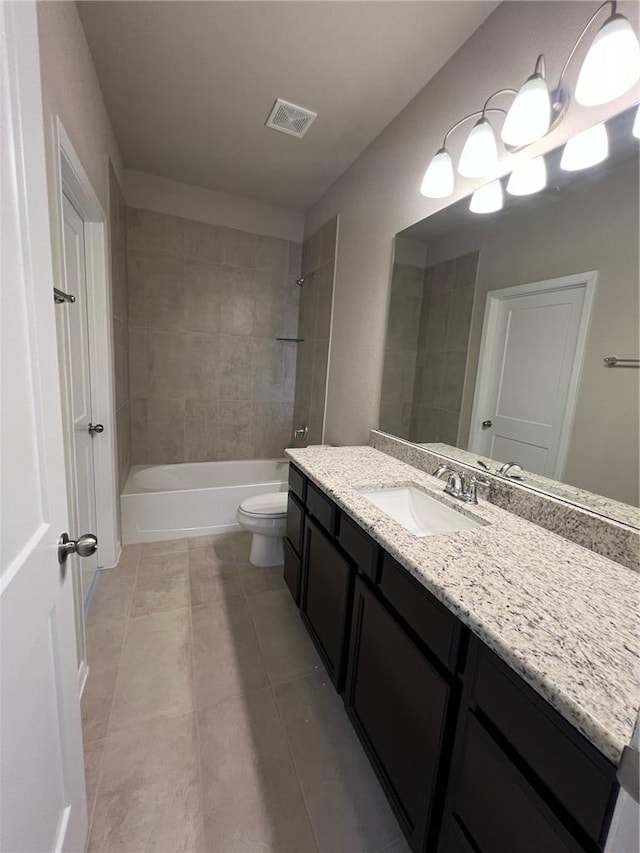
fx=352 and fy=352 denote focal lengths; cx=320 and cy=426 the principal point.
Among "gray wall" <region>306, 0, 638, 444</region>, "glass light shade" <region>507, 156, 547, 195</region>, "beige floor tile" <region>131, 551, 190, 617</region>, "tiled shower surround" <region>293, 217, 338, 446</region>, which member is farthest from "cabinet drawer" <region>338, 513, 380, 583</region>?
"tiled shower surround" <region>293, 217, 338, 446</region>

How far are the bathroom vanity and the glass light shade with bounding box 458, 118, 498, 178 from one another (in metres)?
1.23

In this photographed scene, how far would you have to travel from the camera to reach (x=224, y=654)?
1.61 meters

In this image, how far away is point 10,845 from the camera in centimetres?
53

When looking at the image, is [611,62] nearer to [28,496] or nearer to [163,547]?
[28,496]

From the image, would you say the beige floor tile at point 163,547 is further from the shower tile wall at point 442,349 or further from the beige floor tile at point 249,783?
the shower tile wall at point 442,349

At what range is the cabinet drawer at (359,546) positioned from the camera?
1.09 metres

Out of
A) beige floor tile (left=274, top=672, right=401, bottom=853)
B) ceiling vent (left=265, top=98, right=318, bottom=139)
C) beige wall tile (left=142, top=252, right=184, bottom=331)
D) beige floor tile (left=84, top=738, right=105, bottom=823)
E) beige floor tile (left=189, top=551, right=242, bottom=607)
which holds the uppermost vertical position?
ceiling vent (left=265, top=98, right=318, bottom=139)

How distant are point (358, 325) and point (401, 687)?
1.88m

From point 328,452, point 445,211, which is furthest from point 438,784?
point 445,211

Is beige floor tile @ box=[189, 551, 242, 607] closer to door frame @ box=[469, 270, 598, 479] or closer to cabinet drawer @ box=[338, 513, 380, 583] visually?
cabinet drawer @ box=[338, 513, 380, 583]

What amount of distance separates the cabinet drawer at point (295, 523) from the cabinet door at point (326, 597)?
0.25 ft

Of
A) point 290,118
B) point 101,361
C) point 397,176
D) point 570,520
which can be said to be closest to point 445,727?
point 570,520

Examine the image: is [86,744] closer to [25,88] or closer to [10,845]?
[10,845]

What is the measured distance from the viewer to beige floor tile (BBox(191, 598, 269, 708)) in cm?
145
